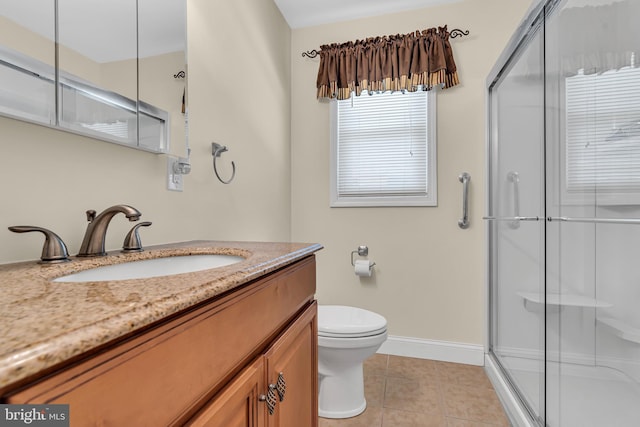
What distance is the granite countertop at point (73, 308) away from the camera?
28 centimetres

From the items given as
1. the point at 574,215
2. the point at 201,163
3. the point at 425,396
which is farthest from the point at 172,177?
the point at 425,396

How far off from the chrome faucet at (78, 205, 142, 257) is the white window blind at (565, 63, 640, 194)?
140 centimetres

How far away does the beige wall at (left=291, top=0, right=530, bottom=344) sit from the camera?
214 cm

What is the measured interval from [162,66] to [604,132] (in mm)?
1516

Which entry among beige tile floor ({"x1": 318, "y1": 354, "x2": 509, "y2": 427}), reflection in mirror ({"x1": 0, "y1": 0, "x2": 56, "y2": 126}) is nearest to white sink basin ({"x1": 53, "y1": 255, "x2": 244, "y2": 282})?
reflection in mirror ({"x1": 0, "y1": 0, "x2": 56, "y2": 126})

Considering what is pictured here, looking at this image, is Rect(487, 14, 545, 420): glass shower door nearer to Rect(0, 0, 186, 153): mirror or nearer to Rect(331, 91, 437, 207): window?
Rect(331, 91, 437, 207): window

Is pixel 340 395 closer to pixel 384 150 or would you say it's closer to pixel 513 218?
pixel 513 218

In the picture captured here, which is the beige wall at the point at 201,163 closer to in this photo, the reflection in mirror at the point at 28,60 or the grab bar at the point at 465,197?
the reflection in mirror at the point at 28,60

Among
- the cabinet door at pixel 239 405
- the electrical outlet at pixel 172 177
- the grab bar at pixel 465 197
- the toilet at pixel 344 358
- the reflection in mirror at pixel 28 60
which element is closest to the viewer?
the cabinet door at pixel 239 405

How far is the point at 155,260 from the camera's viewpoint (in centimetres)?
95

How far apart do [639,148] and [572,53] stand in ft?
1.55

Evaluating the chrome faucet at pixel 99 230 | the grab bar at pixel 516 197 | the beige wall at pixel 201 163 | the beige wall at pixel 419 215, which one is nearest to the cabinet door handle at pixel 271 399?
the chrome faucet at pixel 99 230

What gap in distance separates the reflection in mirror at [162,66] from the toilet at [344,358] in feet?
3.57

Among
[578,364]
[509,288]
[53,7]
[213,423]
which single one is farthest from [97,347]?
[509,288]
